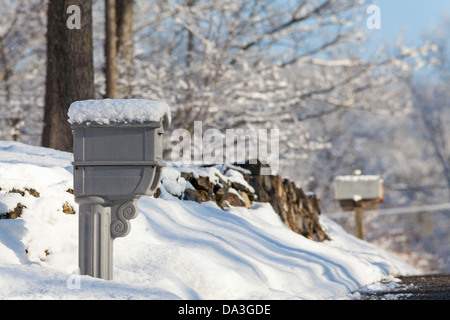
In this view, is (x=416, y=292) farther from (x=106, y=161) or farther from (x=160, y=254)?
(x=106, y=161)

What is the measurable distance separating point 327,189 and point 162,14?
12317 millimetres

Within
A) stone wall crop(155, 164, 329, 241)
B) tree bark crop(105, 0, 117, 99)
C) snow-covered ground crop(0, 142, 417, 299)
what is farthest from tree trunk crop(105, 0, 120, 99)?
snow-covered ground crop(0, 142, 417, 299)

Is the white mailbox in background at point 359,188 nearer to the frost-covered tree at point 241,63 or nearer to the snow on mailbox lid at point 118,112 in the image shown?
→ the frost-covered tree at point 241,63

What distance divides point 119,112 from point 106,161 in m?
0.38

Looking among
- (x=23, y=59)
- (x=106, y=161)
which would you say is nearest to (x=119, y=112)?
(x=106, y=161)

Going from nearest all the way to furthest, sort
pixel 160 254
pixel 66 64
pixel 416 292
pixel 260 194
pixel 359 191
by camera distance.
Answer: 1. pixel 160 254
2. pixel 416 292
3. pixel 260 194
4. pixel 66 64
5. pixel 359 191

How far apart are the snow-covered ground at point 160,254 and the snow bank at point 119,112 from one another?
1.15 metres

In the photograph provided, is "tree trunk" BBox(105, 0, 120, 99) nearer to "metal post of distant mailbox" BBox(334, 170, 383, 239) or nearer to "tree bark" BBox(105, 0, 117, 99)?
"tree bark" BBox(105, 0, 117, 99)

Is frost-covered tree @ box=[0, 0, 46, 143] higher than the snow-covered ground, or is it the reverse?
frost-covered tree @ box=[0, 0, 46, 143]

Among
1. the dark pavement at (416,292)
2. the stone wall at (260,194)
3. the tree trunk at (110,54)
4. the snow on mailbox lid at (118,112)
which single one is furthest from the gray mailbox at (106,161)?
the tree trunk at (110,54)

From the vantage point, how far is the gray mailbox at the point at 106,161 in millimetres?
4988

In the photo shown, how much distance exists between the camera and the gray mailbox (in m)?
4.99

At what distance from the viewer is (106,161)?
500cm

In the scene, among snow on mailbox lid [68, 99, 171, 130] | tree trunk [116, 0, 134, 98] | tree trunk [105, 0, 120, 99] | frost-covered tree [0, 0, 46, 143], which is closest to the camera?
snow on mailbox lid [68, 99, 171, 130]
